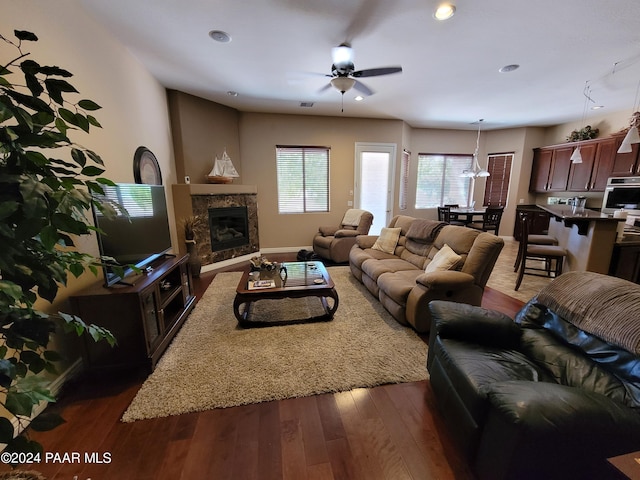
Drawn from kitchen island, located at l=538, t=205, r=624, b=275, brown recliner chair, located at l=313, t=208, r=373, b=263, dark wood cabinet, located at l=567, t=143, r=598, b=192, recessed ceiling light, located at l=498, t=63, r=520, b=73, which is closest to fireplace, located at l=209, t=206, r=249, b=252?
brown recliner chair, located at l=313, t=208, r=373, b=263

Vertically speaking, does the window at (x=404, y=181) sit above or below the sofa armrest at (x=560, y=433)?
above

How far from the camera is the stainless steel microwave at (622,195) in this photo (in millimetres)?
4676

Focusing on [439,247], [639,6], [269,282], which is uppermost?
[639,6]

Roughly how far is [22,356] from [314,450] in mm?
1357

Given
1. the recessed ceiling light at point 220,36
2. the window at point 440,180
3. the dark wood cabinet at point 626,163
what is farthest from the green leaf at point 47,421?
the dark wood cabinet at point 626,163

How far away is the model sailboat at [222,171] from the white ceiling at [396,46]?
1.04 metres

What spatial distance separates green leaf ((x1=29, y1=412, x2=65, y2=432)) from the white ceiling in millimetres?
2835

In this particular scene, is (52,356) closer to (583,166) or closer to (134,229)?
(134,229)

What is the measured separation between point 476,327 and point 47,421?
199cm

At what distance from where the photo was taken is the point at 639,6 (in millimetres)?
2064

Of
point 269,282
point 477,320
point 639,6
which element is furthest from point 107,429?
point 639,6

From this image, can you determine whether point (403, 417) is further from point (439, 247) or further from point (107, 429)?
point (439, 247)

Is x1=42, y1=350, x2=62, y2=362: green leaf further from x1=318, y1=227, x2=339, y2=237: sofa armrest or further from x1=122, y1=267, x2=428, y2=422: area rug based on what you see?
x1=318, y1=227, x2=339, y2=237: sofa armrest

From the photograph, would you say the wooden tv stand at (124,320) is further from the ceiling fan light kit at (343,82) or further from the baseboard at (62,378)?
the ceiling fan light kit at (343,82)
